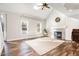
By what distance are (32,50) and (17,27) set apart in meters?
0.49

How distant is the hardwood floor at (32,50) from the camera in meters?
2.15

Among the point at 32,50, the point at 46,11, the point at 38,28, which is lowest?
the point at 32,50

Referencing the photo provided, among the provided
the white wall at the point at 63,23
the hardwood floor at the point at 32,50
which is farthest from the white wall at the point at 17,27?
the white wall at the point at 63,23

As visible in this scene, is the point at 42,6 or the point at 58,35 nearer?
the point at 42,6

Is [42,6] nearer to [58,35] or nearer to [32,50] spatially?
[58,35]

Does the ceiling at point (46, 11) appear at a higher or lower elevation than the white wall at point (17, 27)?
higher

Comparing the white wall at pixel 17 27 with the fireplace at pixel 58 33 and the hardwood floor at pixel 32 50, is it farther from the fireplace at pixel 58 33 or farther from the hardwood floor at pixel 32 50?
the fireplace at pixel 58 33

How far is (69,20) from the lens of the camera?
2.20 m

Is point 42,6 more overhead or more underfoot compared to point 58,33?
more overhead

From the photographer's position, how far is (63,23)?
2.24 m

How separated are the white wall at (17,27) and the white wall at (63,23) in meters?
0.23

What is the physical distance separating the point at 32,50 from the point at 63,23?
29.3 inches

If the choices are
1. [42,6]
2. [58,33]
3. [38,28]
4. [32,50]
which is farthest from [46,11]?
[32,50]

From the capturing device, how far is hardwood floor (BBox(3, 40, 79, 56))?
2.15m
